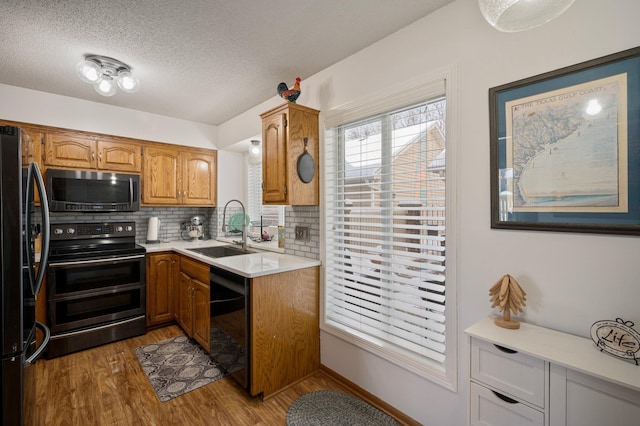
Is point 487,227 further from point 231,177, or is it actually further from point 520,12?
point 231,177

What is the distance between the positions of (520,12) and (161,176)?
146 inches

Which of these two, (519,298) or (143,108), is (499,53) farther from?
(143,108)

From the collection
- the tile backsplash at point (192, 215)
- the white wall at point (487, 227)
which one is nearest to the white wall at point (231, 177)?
the tile backsplash at point (192, 215)

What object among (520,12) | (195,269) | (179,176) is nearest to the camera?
(520,12)

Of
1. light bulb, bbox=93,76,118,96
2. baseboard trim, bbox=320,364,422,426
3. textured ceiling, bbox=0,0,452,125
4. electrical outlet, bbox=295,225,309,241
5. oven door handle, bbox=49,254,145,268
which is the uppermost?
textured ceiling, bbox=0,0,452,125

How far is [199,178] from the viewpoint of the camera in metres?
3.87

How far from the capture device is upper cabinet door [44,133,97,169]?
290 centimetres

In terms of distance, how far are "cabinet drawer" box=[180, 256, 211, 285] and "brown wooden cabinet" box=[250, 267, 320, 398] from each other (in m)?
0.75

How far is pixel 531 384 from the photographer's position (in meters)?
1.09

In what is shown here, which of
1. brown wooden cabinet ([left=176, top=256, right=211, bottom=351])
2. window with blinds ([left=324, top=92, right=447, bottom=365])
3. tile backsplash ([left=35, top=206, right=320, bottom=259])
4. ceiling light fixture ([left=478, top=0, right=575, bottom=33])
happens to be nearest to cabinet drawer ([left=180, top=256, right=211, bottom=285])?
brown wooden cabinet ([left=176, top=256, right=211, bottom=351])

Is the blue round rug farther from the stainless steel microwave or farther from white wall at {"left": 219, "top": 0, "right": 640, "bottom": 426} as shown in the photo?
the stainless steel microwave

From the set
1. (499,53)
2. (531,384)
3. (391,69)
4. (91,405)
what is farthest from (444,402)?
(91,405)

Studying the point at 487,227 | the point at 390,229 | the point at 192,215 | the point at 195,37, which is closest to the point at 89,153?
the point at 192,215

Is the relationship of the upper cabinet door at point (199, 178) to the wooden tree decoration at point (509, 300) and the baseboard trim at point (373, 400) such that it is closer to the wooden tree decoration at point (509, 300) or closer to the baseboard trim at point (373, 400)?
the baseboard trim at point (373, 400)
